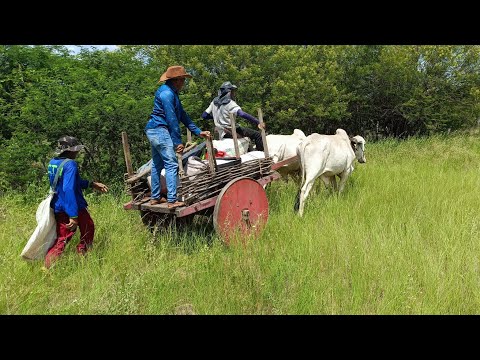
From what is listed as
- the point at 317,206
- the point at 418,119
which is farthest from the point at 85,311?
the point at 418,119

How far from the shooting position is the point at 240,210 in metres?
4.91

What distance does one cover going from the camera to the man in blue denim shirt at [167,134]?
15.3 feet

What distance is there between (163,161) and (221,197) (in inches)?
33.9

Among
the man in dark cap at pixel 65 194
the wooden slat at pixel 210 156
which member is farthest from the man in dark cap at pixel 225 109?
the man in dark cap at pixel 65 194

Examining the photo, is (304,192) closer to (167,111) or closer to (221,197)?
(221,197)

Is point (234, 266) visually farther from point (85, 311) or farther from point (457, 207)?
point (457, 207)

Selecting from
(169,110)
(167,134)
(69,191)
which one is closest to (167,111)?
(169,110)

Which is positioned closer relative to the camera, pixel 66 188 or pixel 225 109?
pixel 66 188

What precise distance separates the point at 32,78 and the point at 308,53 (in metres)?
9.50

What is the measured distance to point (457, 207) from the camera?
6.23 metres

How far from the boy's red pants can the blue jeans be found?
0.87 metres

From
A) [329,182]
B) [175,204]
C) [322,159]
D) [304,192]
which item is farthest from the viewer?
[329,182]

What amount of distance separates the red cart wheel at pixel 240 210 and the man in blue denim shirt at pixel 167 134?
0.51 metres

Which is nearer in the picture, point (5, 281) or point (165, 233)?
point (5, 281)
